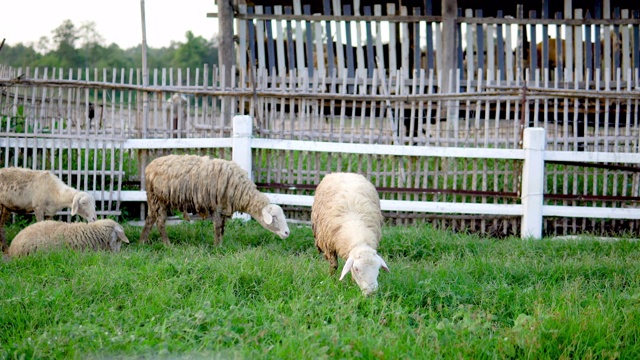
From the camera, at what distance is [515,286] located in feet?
20.0

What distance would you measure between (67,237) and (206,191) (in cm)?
172

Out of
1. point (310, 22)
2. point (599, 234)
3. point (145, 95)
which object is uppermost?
point (310, 22)

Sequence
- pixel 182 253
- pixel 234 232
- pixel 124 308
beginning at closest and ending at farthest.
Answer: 1. pixel 124 308
2. pixel 182 253
3. pixel 234 232

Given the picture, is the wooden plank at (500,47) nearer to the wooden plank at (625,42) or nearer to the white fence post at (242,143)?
the wooden plank at (625,42)

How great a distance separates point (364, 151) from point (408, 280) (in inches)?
142

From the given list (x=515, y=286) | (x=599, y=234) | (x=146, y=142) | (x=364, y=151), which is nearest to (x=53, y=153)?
(x=146, y=142)

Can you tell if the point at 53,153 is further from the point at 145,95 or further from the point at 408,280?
the point at 408,280

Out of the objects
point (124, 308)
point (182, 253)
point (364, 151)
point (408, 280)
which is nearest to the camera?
point (124, 308)


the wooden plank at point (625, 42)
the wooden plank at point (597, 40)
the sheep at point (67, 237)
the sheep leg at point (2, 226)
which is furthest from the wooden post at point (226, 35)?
the wooden plank at point (625, 42)

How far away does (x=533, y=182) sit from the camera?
918 centimetres

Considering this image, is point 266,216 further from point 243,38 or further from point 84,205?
point 243,38

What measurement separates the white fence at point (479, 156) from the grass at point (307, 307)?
1706 mm

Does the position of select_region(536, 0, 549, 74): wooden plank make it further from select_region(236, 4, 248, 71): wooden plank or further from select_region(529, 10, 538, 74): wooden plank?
select_region(236, 4, 248, 71): wooden plank

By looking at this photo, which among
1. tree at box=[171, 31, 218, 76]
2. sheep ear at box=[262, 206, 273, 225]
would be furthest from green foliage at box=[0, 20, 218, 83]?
sheep ear at box=[262, 206, 273, 225]
